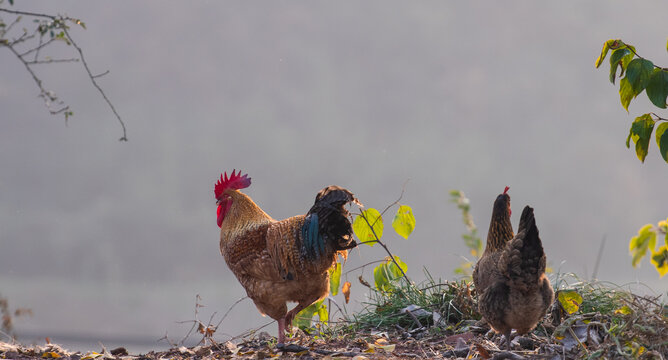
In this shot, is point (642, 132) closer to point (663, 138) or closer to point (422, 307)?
point (663, 138)

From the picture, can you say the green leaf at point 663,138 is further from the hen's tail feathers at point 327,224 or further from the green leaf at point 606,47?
the hen's tail feathers at point 327,224

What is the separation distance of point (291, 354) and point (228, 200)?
2.34m

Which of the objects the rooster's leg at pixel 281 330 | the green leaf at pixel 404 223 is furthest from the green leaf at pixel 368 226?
the rooster's leg at pixel 281 330

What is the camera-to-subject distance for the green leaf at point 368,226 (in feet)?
22.1

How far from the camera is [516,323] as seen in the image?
4875 millimetres

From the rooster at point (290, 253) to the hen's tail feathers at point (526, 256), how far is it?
1.84m

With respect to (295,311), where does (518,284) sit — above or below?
below

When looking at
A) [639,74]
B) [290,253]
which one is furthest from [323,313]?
[639,74]

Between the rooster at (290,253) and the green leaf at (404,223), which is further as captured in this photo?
the green leaf at (404,223)

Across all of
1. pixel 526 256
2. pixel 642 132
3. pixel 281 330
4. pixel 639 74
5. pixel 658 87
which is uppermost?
pixel 639 74

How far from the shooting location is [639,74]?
4266mm

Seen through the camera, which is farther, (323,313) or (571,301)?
(323,313)

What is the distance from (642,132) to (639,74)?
1.37 feet

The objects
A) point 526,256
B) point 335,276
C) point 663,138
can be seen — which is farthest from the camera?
point 335,276
